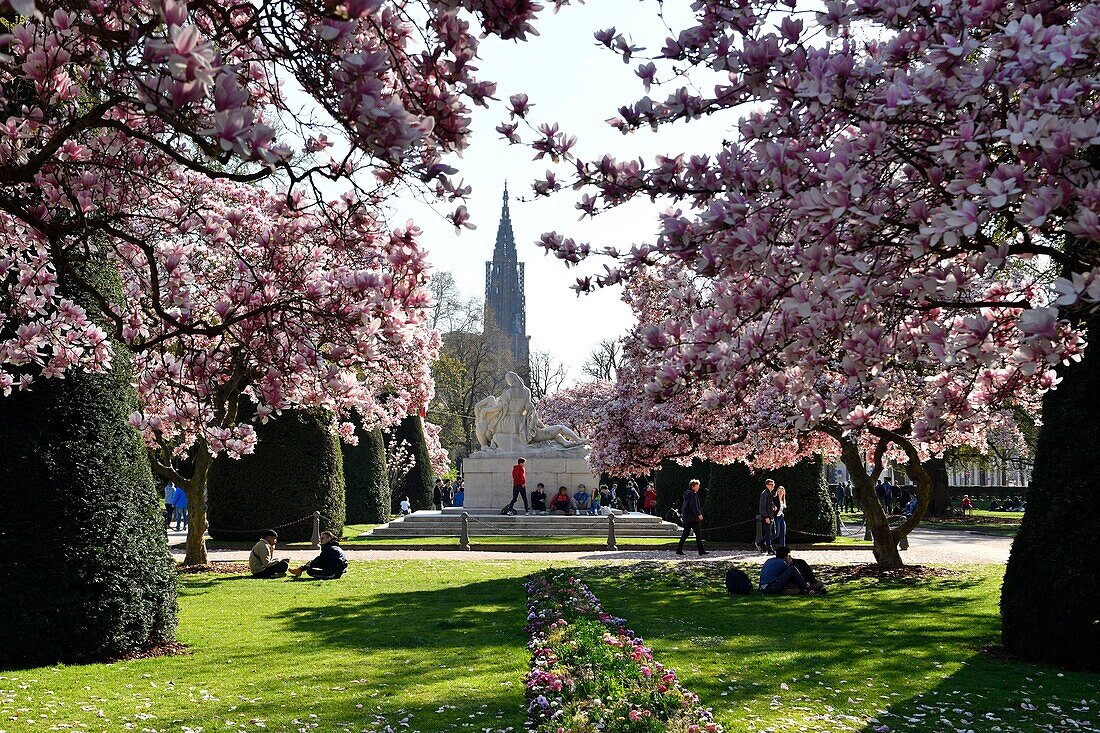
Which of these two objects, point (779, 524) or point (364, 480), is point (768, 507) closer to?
point (779, 524)

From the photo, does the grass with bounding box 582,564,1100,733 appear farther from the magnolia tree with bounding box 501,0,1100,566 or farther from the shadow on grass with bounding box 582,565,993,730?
the magnolia tree with bounding box 501,0,1100,566

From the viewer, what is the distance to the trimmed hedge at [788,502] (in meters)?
22.3

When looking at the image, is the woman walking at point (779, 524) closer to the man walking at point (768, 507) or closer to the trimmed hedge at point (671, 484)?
the man walking at point (768, 507)

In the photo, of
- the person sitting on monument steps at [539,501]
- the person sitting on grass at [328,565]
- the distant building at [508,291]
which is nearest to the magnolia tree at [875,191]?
the person sitting on grass at [328,565]

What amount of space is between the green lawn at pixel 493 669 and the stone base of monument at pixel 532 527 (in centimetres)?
1151

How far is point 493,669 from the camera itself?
836 centimetres

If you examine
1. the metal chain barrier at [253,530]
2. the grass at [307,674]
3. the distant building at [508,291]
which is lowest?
the grass at [307,674]

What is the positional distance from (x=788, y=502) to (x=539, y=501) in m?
7.60

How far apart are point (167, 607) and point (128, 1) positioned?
619 centimetres

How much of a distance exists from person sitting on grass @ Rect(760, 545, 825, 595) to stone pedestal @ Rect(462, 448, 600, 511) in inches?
620

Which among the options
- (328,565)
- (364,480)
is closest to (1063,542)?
(328,565)

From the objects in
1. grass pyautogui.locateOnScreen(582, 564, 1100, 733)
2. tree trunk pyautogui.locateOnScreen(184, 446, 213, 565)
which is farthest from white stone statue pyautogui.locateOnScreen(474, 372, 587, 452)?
grass pyautogui.locateOnScreen(582, 564, 1100, 733)

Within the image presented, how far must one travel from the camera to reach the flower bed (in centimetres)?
582

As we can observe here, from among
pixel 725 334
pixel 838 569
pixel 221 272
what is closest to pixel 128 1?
pixel 725 334
